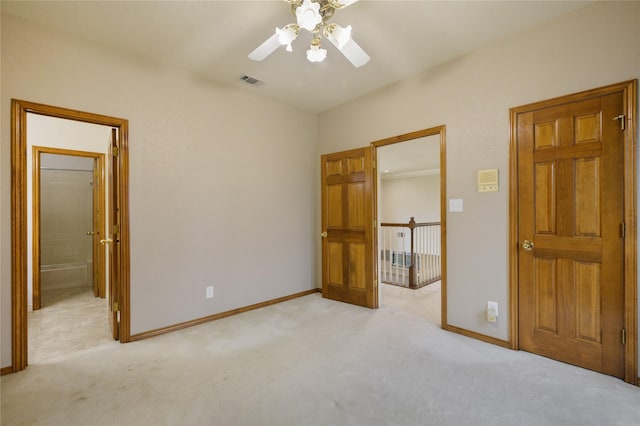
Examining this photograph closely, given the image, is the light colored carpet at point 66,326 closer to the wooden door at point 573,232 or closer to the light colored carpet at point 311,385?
the light colored carpet at point 311,385

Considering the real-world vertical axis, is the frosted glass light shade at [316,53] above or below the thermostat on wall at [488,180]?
above

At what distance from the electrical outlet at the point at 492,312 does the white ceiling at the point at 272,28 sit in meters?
2.38

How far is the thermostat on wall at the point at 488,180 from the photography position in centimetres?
265

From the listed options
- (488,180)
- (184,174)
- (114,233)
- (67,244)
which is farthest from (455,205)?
(67,244)

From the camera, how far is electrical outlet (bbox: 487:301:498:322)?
2.64 metres

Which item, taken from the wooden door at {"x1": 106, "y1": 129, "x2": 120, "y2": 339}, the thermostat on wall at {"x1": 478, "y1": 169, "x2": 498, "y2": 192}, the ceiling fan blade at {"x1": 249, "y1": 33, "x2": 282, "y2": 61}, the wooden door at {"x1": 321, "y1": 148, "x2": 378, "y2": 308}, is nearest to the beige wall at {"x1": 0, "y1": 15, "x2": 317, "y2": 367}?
the wooden door at {"x1": 106, "y1": 129, "x2": 120, "y2": 339}

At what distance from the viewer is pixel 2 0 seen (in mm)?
2059

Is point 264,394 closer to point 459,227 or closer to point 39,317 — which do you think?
point 459,227

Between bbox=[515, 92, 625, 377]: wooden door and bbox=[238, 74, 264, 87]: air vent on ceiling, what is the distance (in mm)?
2665

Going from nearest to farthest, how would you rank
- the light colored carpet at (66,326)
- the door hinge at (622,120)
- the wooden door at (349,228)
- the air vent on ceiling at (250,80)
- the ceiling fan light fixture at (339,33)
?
the ceiling fan light fixture at (339,33), the door hinge at (622,120), the light colored carpet at (66,326), the air vent on ceiling at (250,80), the wooden door at (349,228)

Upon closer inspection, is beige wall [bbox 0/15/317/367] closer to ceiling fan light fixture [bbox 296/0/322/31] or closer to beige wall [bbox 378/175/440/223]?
ceiling fan light fixture [bbox 296/0/322/31]

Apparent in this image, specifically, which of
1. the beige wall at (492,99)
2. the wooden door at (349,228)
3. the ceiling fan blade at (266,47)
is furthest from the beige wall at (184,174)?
the beige wall at (492,99)

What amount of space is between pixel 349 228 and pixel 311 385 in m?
2.21

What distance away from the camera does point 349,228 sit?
3.96 metres
